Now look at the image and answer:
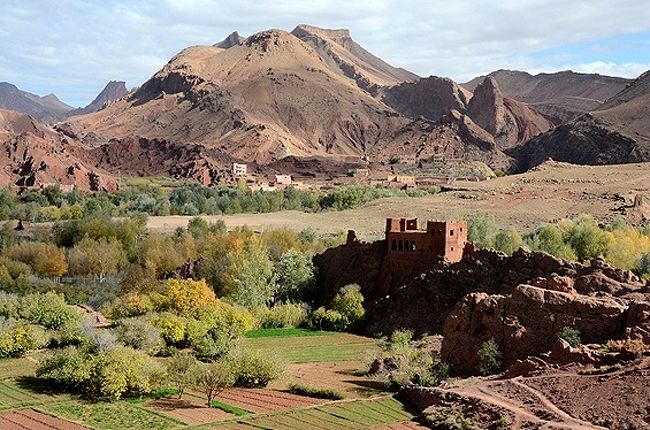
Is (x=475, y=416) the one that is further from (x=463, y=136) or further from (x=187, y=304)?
(x=463, y=136)

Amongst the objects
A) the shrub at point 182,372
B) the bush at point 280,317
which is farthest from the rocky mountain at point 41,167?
the shrub at point 182,372

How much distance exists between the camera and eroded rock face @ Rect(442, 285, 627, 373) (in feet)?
90.6

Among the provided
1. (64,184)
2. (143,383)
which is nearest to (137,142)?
(64,184)

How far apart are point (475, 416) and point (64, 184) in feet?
336

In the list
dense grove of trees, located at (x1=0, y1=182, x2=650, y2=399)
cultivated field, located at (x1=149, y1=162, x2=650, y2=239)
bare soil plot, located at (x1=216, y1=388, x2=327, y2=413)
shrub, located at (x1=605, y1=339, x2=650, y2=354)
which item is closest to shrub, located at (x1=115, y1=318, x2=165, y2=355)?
dense grove of trees, located at (x1=0, y1=182, x2=650, y2=399)

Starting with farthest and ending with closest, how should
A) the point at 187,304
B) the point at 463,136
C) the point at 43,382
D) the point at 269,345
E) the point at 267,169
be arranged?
1. the point at 463,136
2. the point at 267,169
3. the point at 187,304
4. the point at 269,345
5. the point at 43,382

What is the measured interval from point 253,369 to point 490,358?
861cm

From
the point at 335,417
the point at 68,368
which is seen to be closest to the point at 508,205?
the point at 335,417

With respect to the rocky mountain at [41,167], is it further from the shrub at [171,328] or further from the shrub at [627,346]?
the shrub at [627,346]

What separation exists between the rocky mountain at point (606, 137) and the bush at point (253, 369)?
99180mm

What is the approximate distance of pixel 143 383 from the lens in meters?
28.2

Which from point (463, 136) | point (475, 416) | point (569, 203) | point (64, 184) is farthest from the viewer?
point (463, 136)

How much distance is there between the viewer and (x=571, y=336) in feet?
89.6

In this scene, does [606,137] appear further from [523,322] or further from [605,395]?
[605,395]
